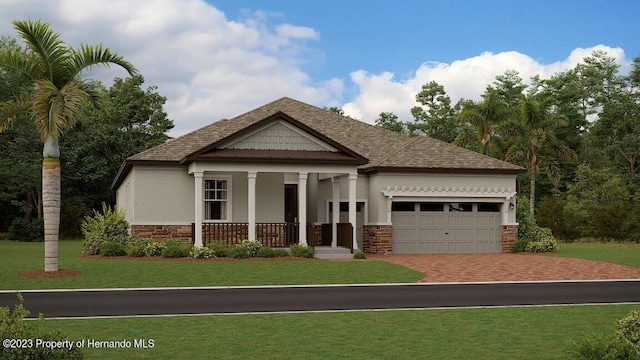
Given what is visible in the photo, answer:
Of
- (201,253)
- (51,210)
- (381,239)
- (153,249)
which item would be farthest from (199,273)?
(381,239)

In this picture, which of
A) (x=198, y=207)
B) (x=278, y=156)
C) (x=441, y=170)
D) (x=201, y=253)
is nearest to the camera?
(x=201, y=253)

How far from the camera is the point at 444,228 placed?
32.6 m

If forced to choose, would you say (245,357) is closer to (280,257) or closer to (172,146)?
(280,257)

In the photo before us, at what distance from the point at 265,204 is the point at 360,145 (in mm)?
6522

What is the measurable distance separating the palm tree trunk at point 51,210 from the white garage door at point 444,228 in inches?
603

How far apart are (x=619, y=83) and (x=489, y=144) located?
23662 millimetres

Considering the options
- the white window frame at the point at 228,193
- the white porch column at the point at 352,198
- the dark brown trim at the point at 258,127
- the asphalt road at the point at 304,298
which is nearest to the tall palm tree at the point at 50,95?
the asphalt road at the point at 304,298

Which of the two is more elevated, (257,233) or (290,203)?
(290,203)

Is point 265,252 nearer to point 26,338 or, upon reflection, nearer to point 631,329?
point 631,329

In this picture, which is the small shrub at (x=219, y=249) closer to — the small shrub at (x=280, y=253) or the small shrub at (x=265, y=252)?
the small shrub at (x=265, y=252)

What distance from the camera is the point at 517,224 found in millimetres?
33625

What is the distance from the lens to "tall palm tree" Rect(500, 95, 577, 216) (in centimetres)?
4656

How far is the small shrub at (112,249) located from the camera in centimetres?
2783

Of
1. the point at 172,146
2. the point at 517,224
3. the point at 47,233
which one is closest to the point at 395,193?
the point at 517,224
